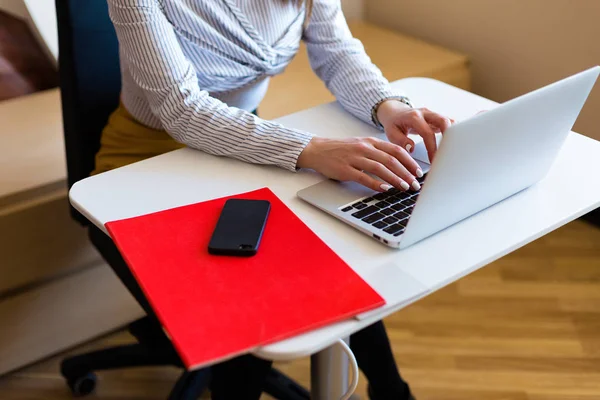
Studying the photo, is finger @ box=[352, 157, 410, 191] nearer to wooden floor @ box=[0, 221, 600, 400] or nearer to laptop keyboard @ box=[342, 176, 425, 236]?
laptop keyboard @ box=[342, 176, 425, 236]

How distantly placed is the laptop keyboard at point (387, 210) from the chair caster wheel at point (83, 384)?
0.93 m

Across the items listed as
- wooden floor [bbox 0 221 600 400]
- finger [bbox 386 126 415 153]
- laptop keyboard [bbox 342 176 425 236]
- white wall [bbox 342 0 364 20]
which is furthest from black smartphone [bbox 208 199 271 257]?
white wall [bbox 342 0 364 20]

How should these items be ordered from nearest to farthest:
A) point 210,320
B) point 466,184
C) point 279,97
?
point 210,320 → point 466,184 → point 279,97

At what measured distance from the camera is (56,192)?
151 centimetres

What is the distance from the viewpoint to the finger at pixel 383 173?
0.94 meters

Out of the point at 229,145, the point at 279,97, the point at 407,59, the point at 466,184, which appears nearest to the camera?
the point at 466,184

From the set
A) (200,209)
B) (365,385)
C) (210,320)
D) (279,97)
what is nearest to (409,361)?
(365,385)

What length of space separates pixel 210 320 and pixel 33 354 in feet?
3.66

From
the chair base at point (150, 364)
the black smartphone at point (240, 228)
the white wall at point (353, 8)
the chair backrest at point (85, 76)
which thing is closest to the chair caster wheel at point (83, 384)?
the chair base at point (150, 364)

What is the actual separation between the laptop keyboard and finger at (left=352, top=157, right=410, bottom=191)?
1 centimetres

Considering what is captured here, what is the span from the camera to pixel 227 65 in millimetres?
1197

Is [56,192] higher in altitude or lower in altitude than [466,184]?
lower

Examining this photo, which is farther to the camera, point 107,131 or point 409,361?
point 409,361

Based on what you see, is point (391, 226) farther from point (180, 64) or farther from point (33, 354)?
point (33, 354)
